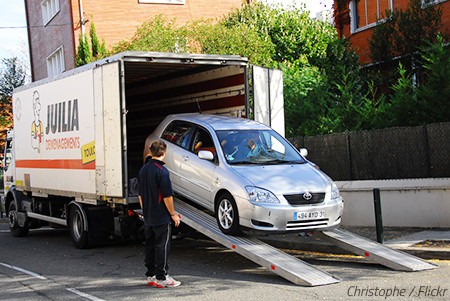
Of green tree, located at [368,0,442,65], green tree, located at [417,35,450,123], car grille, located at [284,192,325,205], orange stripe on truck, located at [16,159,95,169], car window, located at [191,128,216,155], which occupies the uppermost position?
green tree, located at [368,0,442,65]

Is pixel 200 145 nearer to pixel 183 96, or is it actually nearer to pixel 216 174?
pixel 216 174

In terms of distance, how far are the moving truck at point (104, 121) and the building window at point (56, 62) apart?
53.2ft

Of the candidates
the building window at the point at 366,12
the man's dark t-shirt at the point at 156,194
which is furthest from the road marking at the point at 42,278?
the building window at the point at 366,12

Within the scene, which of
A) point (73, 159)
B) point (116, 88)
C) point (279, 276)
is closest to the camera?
point (279, 276)

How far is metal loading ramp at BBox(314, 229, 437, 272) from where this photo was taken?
7996 millimetres

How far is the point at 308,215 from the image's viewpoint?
8328mm

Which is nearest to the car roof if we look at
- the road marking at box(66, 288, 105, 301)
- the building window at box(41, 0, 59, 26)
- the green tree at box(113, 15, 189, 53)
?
the road marking at box(66, 288, 105, 301)

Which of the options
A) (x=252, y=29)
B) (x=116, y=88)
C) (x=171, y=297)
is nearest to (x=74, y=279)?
(x=171, y=297)

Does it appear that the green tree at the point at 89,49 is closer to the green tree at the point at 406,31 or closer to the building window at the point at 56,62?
the building window at the point at 56,62

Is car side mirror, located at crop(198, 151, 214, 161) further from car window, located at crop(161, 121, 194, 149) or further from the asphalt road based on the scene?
the asphalt road

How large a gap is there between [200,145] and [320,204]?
97.7 inches

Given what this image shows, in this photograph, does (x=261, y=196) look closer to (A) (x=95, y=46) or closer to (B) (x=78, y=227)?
(B) (x=78, y=227)

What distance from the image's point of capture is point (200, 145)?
9.88 meters

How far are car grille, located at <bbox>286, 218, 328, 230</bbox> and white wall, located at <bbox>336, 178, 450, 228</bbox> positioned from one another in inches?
148
